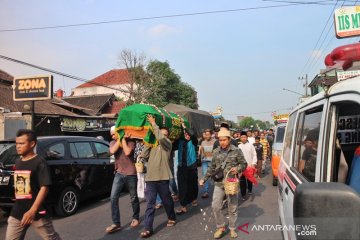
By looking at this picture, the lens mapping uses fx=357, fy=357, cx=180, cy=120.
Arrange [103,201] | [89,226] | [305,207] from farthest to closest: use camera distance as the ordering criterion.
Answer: [103,201]
[89,226]
[305,207]

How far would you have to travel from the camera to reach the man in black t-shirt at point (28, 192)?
369 cm

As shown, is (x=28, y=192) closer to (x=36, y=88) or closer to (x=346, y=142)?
(x=346, y=142)

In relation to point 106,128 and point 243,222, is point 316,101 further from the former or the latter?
point 106,128

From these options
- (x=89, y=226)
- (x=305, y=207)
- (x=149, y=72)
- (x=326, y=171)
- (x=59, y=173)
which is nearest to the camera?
(x=305, y=207)

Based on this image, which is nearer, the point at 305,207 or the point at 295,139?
the point at 305,207

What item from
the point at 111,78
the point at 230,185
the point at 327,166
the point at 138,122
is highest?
the point at 111,78

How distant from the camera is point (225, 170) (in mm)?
5336

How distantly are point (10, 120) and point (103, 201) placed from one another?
9800 millimetres

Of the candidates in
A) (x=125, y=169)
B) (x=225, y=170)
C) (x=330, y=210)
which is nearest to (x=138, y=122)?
(x=125, y=169)

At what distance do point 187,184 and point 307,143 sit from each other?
16.2ft

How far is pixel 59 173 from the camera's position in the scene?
23.0 ft

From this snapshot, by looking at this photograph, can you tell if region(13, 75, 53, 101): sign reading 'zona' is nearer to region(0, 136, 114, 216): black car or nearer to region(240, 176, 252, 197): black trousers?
region(0, 136, 114, 216): black car

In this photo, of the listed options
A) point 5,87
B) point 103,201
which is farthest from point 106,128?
point 103,201

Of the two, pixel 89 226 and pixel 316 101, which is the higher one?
pixel 316 101
